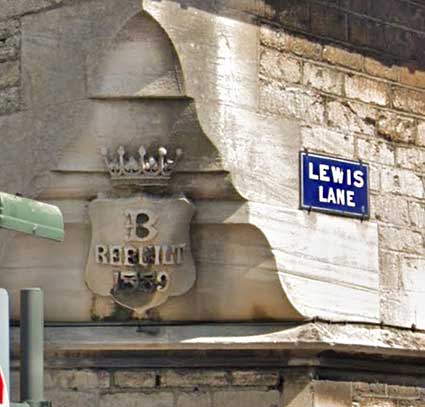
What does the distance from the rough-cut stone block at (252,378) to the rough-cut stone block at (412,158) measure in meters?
1.51

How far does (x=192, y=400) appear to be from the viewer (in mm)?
6930

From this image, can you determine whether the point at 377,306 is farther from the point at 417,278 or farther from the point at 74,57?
the point at 74,57

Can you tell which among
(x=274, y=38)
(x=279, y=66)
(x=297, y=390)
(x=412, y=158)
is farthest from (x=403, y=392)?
(x=274, y=38)

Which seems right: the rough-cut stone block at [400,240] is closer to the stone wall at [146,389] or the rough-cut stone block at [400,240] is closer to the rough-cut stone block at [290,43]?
the rough-cut stone block at [290,43]

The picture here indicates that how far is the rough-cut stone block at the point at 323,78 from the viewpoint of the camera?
746 cm

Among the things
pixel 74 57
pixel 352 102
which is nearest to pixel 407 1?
pixel 352 102

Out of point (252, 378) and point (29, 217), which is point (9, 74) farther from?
point (29, 217)

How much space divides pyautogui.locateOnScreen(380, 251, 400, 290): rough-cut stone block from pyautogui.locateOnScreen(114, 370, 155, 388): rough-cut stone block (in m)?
1.36

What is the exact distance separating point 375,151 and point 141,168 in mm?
1424

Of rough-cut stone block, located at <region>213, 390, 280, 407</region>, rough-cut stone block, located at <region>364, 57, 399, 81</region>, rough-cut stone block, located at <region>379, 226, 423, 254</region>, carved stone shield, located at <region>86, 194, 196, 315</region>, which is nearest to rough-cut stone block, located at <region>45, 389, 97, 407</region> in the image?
carved stone shield, located at <region>86, 194, 196, 315</region>

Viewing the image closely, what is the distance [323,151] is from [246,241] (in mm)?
696

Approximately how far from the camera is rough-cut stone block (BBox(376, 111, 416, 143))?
25.5ft

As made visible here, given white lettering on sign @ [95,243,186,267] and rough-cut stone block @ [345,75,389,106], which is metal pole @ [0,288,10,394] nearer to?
white lettering on sign @ [95,243,186,267]

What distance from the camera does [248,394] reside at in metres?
6.95
